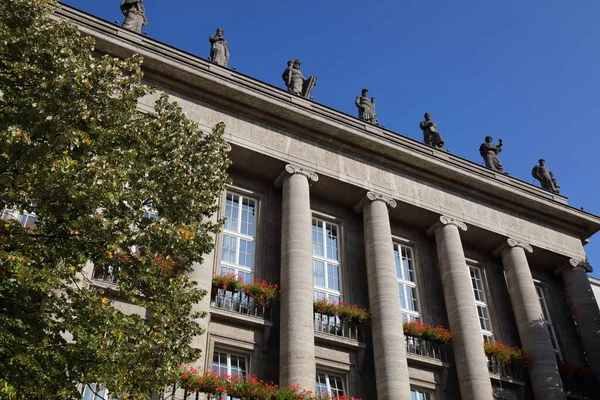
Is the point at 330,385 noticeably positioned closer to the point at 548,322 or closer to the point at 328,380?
the point at 328,380

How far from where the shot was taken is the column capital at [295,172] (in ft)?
73.8

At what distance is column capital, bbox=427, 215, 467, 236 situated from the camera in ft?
80.9

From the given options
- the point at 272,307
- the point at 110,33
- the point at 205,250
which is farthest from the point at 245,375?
the point at 110,33

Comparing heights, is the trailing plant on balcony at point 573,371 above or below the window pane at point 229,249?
below

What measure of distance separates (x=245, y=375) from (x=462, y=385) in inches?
275

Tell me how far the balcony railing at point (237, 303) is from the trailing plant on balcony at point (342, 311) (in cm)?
164

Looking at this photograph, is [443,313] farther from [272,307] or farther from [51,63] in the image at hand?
[51,63]

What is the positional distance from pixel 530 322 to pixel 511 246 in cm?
331

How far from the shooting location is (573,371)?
78.4 ft

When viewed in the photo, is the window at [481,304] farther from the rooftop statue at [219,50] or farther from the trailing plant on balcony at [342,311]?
the rooftop statue at [219,50]

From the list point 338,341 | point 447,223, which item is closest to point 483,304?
point 447,223

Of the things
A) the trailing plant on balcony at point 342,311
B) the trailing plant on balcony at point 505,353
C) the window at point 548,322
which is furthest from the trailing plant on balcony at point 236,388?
the window at point 548,322

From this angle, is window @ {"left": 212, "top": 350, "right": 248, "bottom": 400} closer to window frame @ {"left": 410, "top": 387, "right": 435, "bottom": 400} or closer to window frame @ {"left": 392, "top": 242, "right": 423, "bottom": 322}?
window frame @ {"left": 410, "top": 387, "right": 435, "bottom": 400}

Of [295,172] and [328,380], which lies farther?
[295,172]
